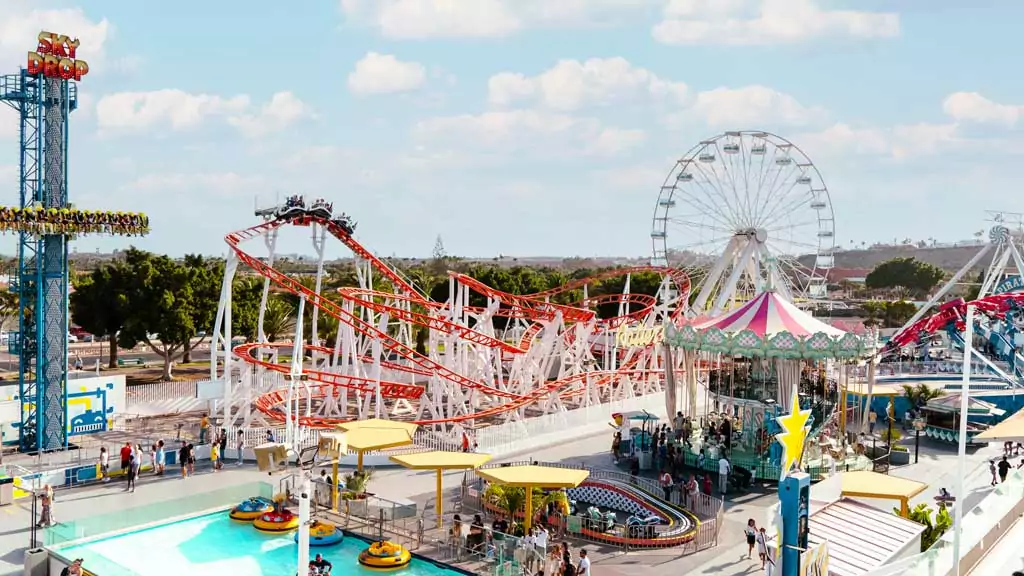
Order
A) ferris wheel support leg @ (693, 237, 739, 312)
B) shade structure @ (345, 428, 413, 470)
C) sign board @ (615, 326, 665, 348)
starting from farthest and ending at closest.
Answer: sign board @ (615, 326, 665, 348) < ferris wheel support leg @ (693, 237, 739, 312) < shade structure @ (345, 428, 413, 470)

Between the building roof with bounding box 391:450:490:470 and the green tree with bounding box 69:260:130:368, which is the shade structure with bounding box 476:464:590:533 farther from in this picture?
the green tree with bounding box 69:260:130:368

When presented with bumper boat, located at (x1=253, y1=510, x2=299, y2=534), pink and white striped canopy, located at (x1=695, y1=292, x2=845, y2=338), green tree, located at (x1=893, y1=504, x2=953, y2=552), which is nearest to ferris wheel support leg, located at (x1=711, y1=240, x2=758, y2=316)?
pink and white striped canopy, located at (x1=695, y1=292, x2=845, y2=338)

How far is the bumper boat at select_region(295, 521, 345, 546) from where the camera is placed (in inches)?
701

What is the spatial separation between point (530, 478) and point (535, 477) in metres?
0.13

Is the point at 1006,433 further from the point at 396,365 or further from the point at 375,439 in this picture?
the point at 396,365

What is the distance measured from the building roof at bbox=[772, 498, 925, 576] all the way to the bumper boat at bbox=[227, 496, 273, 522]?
38.9ft

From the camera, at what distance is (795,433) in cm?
1102

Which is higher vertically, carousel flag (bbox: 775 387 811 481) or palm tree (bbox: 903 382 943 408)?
carousel flag (bbox: 775 387 811 481)

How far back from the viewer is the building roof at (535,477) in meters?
17.1

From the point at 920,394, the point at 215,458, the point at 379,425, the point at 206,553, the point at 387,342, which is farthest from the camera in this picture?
the point at 920,394

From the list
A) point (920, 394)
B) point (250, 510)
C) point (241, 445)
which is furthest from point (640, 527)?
point (920, 394)

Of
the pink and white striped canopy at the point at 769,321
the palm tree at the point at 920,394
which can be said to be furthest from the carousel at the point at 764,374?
the palm tree at the point at 920,394

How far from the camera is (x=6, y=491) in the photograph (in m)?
20.6

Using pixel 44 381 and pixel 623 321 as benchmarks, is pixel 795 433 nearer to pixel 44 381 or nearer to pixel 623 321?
pixel 44 381
